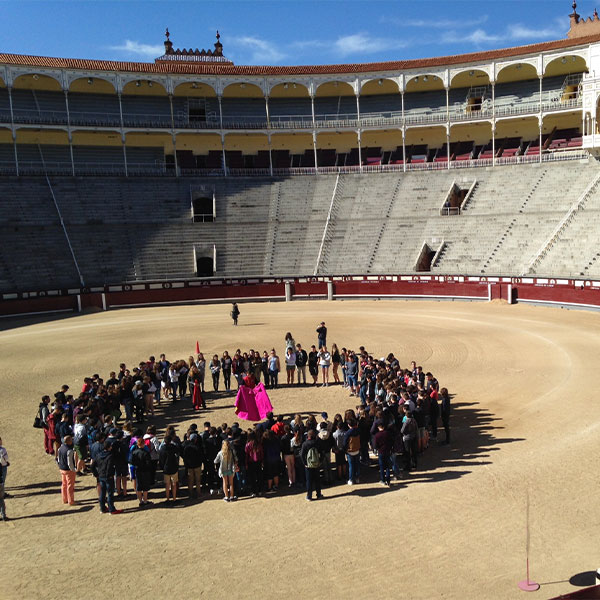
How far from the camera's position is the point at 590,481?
10.9 m

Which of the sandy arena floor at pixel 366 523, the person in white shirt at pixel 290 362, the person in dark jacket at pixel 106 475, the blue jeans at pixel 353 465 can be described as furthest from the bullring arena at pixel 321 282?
the person in white shirt at pixel 290 362

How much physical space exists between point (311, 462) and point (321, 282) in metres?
30.6

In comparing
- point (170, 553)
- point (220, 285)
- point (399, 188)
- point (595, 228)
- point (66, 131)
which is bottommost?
point (170, 553)

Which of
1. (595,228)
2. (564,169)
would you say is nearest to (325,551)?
(595,228)

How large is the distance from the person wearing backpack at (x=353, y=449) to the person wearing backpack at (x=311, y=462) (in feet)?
2.51

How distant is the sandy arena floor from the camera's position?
8.20 metres

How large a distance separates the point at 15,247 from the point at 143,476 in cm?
3372

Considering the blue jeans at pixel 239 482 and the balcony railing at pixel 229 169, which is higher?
the balcony railing at pixel 229 169

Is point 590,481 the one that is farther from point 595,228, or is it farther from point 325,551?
point 595,228

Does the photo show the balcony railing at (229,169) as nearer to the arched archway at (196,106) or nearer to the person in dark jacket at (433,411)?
the arched archway at (196,106)

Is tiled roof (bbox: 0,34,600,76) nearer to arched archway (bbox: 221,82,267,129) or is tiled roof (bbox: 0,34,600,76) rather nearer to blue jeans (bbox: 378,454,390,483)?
arched archway (bbox: 221,82,267,129)

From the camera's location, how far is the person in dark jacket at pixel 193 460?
10961mm

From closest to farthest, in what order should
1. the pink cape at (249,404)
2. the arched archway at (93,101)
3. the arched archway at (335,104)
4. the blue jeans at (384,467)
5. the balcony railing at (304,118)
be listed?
the blue jeans at (384,467) < the pink cape at (249,404) < the balcony railing at (304,118) < the arched archway at (93,101) < the arched archway at (335,104)

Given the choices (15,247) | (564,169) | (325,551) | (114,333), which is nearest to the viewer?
(325,551)
